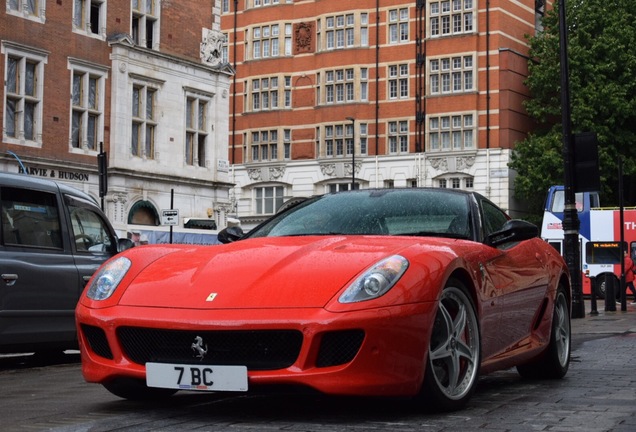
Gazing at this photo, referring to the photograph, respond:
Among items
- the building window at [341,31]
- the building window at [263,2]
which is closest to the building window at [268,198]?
the building window at [341,31]

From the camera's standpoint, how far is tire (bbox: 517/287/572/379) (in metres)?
7.66

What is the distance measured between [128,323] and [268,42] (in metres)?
55.3

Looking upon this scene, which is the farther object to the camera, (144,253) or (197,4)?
(197,4)

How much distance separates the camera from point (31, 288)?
981cm

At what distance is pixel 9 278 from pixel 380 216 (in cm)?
434

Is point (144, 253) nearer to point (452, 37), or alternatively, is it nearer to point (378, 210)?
point (378, 210)

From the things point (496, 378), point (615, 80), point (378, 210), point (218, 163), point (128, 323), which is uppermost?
point (615, 80)

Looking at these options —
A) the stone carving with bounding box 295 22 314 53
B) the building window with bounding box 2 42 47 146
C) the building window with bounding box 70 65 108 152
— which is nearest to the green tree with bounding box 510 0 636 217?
the stone carving with bounding box 295 22 314 53

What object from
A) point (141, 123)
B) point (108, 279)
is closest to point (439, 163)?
point (141, 123)

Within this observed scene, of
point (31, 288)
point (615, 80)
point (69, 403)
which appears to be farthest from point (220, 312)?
point (615, 80)

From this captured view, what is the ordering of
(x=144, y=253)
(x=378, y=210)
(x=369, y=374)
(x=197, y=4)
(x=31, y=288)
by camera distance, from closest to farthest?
(x=369, y=374) → (x=144, y=253) → (x=378, y=210) → (x=31, y=288) → (x=197, y=4)

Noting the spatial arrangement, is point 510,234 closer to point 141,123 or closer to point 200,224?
point 141,123

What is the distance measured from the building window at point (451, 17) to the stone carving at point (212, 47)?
1592 centimetres

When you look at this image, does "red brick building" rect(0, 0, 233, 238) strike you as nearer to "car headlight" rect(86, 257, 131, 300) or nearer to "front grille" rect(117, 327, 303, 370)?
"car headlight" rect(86, 257, 131, 300)
